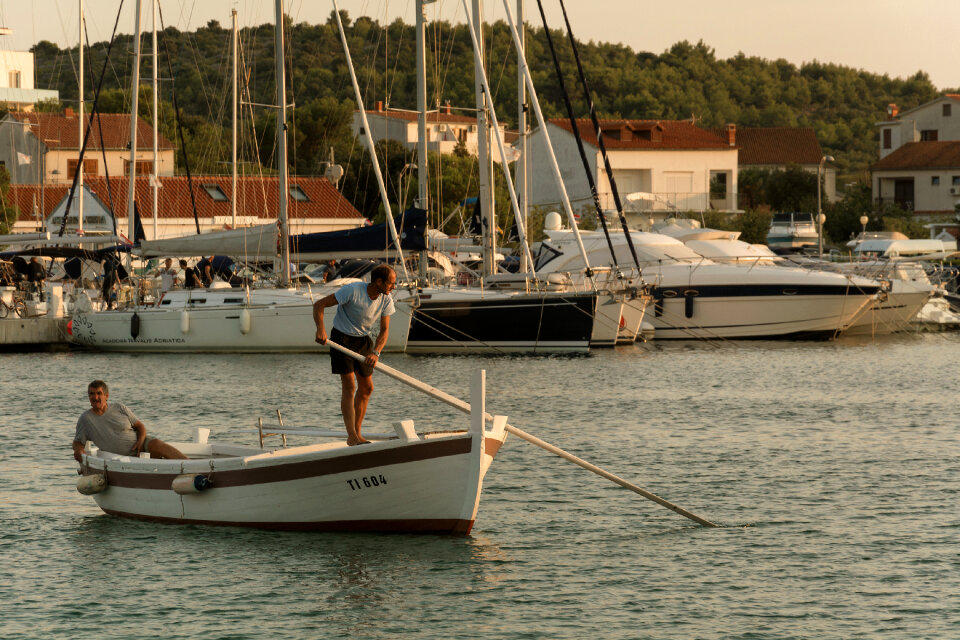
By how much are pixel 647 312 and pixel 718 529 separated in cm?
2750

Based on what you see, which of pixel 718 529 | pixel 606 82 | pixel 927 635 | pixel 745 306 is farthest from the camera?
pixel 606 82

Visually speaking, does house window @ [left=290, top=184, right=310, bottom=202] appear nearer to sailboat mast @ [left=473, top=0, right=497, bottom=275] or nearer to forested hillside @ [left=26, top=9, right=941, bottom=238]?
forested hillside @ [left=26, top=9, right=941, bottom=238]

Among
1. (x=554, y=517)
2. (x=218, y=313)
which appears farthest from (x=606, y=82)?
(x=554, y=517)

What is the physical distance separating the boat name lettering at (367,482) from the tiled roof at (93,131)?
69845 mm

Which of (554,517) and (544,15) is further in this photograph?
(544,15)

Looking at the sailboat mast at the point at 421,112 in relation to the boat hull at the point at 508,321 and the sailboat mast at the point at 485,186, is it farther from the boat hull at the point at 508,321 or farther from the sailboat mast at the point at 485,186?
the boat hull at the point at 508,321

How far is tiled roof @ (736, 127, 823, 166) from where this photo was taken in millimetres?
108062

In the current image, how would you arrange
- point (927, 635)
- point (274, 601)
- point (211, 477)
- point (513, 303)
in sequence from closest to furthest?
point (927, 635), point (274, 601), point (211, 477), point (513, 303)

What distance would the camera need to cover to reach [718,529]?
15.6 metres

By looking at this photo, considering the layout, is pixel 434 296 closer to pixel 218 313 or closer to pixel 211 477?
pixel 218 313

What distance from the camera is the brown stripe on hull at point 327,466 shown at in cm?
1346

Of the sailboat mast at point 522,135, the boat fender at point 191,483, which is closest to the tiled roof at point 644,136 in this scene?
the sailboat mast at point 522,135

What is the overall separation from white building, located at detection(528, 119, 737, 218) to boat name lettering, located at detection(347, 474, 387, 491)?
227ft

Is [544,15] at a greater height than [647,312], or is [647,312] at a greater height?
[544,15]
